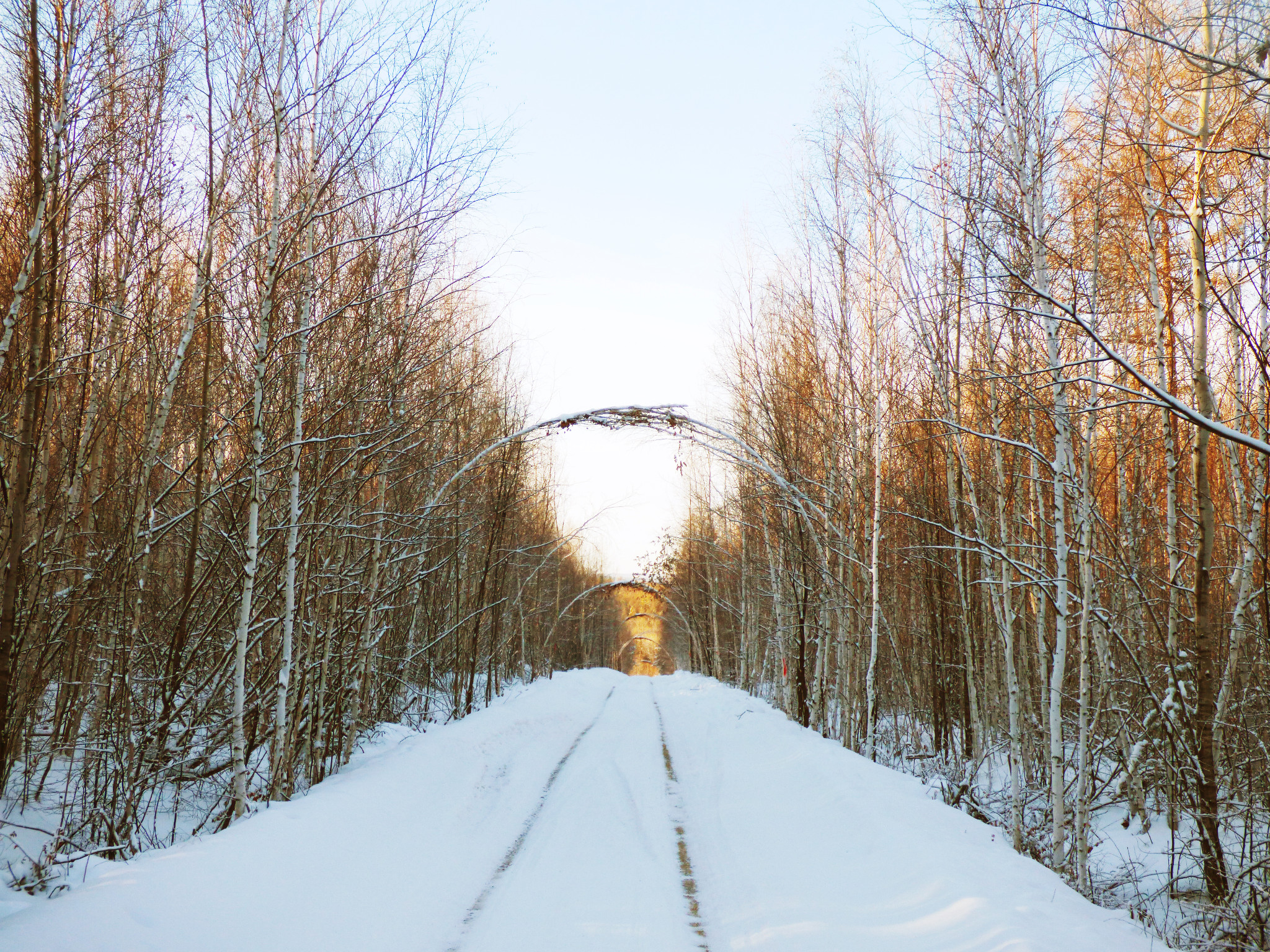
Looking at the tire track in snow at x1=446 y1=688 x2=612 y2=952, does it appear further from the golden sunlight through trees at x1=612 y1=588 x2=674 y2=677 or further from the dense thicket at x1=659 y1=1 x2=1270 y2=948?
the golden sunlight through trees at x1=612 y1=588 x2=674 y2=677

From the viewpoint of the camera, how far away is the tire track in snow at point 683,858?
176 inches

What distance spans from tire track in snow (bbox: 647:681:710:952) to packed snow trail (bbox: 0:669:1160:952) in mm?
24

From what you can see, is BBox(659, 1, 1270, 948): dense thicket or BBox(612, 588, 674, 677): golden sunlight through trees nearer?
BBox(659, 1, 1270, 948): dense thicket

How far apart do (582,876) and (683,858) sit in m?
0.89

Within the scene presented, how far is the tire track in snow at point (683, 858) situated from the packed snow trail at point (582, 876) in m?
0.02

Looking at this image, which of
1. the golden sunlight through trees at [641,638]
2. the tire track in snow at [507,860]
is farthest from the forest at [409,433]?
the golden sunlight through trees at [641,638]

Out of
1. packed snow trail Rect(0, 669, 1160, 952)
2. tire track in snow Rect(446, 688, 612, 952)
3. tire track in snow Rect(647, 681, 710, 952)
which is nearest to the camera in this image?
packed snow trail Rect(0, 669, 1160, 952)

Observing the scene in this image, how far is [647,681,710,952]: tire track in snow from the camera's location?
4.48m

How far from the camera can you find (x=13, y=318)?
163 inches

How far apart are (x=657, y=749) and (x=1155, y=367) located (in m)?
8.01

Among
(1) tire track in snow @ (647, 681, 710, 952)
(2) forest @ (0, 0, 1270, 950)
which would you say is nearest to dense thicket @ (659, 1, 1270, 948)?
(2) forest @ (0, 0, 1270, 950)

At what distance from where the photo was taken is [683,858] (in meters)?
5.84

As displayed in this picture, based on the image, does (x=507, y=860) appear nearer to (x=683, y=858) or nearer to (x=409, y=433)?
(x=683, y=858)

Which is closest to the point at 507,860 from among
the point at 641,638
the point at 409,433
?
the point at 409,433
